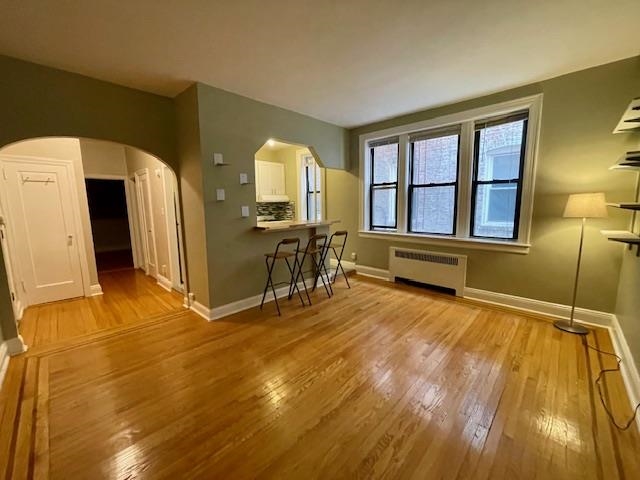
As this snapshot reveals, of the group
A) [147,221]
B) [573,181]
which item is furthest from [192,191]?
[573,181]

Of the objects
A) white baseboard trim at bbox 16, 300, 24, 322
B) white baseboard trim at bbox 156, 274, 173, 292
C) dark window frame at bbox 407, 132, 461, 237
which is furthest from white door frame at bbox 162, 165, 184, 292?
dark window frame at bbox 407, 132, 461, 237

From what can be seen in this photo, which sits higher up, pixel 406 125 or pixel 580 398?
pixel 406 125

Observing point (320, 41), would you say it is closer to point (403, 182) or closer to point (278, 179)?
point (403, 182)

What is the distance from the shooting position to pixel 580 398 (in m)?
1.87

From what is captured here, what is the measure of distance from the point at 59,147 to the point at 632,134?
6.56 metres

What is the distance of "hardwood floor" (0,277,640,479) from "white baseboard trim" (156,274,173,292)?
4.61 feet

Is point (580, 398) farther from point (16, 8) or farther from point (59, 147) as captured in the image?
point (59, 147)

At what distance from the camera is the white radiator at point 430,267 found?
3762 millimetres

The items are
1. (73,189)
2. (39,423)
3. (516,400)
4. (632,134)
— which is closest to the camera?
(39,423)

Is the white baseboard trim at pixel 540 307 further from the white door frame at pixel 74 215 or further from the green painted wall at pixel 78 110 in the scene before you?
the white door frame at pixel 74 215

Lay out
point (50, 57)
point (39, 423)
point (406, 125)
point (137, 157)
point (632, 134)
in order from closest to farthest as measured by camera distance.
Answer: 1. point (39, 423)
2. point (50, 57)
3. point (632, 134)
4. point (406, 125)
5. point (137, 157)

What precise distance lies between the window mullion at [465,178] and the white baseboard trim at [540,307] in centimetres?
82

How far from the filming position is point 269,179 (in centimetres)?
601

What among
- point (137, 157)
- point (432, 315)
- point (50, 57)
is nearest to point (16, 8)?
→ point (50, 57)
